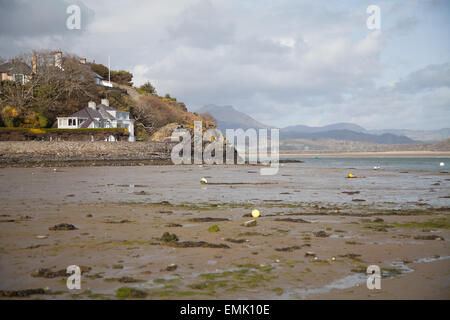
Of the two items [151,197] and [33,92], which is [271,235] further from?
[33,92]

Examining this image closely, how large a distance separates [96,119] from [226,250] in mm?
63189

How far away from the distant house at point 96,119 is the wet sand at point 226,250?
5286cm

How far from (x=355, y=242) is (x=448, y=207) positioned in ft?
25.9

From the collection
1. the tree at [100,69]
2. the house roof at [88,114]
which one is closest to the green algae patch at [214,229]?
the house roof at [88,114]

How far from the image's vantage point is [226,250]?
Result: 8289mm

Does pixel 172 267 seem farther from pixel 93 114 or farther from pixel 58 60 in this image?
pixel 58 60

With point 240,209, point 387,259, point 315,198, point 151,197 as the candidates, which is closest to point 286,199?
point 315,198

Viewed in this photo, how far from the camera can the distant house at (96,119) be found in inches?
2586

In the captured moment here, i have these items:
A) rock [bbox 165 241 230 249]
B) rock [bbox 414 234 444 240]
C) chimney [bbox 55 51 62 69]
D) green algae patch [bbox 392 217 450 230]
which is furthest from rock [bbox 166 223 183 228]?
chimney [bbox 55 51 62 69]

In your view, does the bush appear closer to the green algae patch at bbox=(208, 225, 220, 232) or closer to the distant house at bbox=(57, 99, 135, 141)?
the distant house at bbox=(57, 99, 135, 141)

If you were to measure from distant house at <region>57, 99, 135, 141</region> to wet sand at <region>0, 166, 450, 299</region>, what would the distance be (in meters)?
52.9

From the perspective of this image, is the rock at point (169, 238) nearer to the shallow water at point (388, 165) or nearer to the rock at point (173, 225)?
the rock at point (173, 225)

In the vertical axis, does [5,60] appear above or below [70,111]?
above

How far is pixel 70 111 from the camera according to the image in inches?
2825
